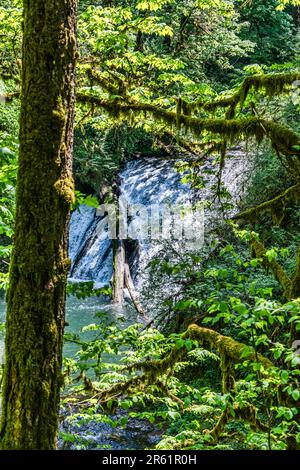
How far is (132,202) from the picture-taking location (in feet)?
47.4

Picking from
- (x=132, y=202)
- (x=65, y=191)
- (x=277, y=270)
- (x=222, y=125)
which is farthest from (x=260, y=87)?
(x=132, y=202)

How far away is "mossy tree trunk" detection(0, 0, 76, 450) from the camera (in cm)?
221

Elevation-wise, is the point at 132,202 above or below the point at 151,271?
above

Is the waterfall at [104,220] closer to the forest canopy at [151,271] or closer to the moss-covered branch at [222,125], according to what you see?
the forest canopy at [151,271]

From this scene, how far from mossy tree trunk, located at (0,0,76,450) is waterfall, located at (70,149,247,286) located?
9478 millimetres

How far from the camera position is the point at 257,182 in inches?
384

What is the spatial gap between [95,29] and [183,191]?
7481mm

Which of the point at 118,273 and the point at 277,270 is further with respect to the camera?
the point at 118,273

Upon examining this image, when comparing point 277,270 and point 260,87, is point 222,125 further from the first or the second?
point 277,270

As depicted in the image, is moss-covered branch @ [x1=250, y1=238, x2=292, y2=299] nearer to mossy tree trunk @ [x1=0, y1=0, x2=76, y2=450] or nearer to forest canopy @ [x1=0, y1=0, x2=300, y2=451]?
forest canopy @ [x1=0, y1=0, x2=300, y2=451]

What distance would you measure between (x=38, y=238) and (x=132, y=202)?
1225 centimetres
